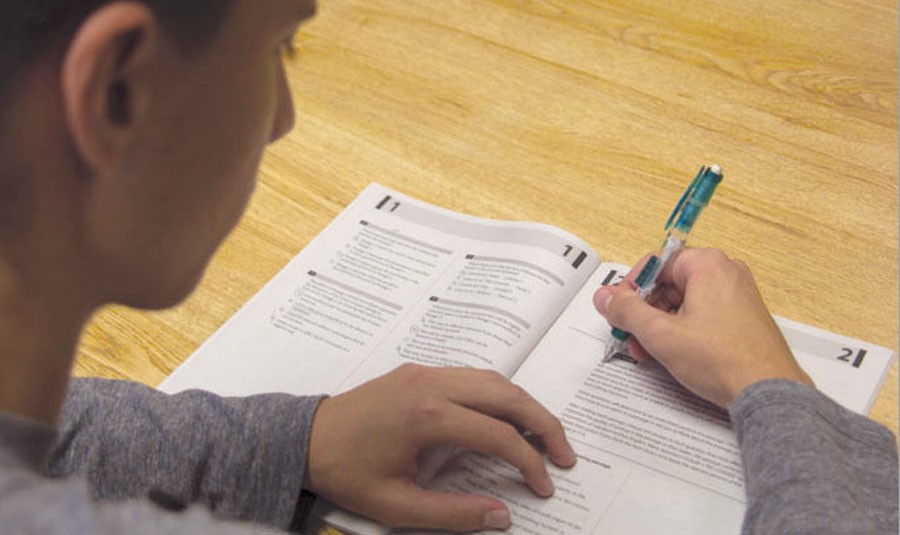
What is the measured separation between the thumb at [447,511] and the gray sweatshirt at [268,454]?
0.08 meters

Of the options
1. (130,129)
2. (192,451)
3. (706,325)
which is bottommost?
(192,451)

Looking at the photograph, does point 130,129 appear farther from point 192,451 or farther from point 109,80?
point 192,451

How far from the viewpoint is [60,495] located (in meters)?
0.44

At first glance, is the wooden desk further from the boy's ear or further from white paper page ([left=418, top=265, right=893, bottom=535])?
the boy's ear

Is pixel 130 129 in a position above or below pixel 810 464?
above

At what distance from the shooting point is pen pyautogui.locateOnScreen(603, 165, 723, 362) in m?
0.84

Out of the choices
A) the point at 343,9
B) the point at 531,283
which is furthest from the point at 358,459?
the point at 343,9

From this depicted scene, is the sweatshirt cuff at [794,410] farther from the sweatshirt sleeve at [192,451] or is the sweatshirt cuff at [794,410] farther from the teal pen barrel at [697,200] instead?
the sweatshirt sleeve at [192,451]

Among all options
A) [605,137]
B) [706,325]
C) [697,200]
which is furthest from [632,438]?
[605,137]

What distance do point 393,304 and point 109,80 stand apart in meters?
0.45

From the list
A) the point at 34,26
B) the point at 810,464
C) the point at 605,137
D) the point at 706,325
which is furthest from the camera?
the point at 605,137

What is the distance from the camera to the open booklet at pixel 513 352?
2.40 feet

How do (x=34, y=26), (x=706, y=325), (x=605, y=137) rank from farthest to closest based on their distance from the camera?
(x=605, y=137) < (x=706, y=325) < (x=34, y=26)

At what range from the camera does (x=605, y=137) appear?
42.5 inches
